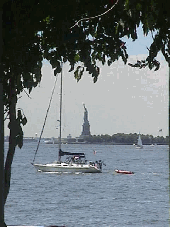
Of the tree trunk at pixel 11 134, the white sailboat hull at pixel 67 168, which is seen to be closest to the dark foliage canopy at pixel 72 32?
the tree trunk at pixel 11 134

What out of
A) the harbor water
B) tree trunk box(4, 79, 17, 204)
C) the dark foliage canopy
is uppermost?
the dark foliage canopy

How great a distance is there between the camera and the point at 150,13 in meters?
4.62

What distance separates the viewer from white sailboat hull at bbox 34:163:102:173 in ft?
212

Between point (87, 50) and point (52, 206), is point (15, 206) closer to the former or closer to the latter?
point (52, 206)

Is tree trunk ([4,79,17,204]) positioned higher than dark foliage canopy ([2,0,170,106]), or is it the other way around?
dark foliage canopy ([2,0,170,106])

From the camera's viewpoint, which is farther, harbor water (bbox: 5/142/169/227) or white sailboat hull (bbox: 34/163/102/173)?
white sailboat hull (bbox: 34/163/102/173)

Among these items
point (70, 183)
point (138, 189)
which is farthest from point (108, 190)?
point (70, 183)

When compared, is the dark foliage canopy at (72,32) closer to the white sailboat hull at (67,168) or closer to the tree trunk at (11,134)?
the tree trunk at (11,134)

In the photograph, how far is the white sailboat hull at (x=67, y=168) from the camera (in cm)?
6450

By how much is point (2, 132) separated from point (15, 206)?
36529 millimetres

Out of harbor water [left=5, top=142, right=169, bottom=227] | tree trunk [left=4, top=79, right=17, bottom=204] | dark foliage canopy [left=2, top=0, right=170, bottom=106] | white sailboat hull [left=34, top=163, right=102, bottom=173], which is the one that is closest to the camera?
dark foliage canopy [left=2, top=0, right=170, bottom=106]

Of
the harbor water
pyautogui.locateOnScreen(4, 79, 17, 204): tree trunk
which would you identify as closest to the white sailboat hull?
the harbor water

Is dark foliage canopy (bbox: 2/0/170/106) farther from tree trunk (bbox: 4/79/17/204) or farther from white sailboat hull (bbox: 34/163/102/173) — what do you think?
white sailboat hull (bbox: 34/163/102/173)

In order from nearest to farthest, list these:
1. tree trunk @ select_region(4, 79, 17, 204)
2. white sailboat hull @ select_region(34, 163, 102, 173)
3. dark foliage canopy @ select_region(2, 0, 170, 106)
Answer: dark foliage canopy @ select_region(2, 0, 170, 106) < tree trunk @ select_region(4, 79, 17, 204) < white sailboat hull @ select_region(34, 163, 102, 173)
